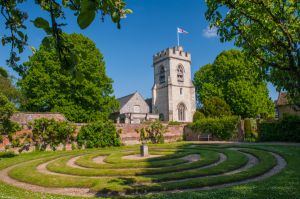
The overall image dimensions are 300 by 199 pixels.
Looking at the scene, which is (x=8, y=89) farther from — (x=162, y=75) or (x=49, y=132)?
(x=162, y=75)

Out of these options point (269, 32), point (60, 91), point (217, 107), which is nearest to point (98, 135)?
point (60, 91)

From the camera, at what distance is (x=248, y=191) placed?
959 centimetres

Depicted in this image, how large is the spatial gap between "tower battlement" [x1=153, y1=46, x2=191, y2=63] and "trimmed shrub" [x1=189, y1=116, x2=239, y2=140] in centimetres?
2381

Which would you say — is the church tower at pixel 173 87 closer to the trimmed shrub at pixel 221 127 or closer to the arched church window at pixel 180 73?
the arched church window at pixel 180 73

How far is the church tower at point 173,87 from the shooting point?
54.3m

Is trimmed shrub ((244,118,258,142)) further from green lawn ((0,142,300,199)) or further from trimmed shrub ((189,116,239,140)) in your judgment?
green lawn ((0,142,300,199))

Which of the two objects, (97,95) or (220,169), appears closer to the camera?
(220,169)

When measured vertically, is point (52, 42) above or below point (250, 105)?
below

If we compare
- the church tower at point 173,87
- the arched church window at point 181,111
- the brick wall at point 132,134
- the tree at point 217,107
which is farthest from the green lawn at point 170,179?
the arched church window at point 181,111

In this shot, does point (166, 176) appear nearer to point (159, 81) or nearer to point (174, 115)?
point (174, 115)

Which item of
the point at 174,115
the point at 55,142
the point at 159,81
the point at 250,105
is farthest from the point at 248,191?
the point at 159,81

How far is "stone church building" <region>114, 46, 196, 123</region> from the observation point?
53719 millimetres

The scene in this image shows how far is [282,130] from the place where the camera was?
28.0m

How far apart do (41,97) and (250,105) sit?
30.6 m
